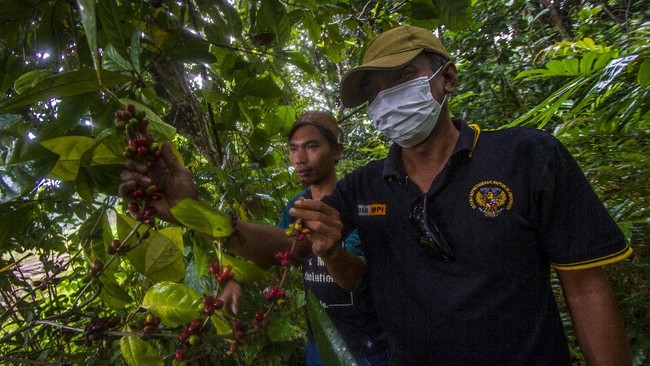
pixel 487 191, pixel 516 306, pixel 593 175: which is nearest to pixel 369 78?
pixel 487 191

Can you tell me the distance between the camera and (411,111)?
1.04 metres

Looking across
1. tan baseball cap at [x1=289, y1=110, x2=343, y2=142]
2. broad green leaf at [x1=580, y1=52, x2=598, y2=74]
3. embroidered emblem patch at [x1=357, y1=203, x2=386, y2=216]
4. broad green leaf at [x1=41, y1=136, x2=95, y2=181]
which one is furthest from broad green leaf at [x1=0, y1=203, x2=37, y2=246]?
broad green leaf at [x1=580, y1=52, x2=598, y2=74]

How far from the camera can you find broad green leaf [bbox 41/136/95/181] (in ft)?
1.82

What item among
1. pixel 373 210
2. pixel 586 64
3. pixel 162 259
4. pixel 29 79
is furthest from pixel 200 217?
pixel 586 64

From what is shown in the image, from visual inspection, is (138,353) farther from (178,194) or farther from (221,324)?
(178,194)

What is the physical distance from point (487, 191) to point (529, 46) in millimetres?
3579

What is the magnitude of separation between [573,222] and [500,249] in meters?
0.16

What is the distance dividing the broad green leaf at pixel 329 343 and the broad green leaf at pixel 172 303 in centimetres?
20

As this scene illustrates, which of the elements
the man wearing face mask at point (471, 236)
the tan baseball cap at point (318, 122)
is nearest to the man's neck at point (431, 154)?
the man wearing face mask at point (471, 236)

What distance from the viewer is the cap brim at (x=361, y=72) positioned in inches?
39.6

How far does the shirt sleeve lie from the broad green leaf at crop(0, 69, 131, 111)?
857 millimetres

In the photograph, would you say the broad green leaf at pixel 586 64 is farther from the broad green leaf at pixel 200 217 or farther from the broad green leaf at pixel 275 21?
the broad green leaf at pixel 200 217

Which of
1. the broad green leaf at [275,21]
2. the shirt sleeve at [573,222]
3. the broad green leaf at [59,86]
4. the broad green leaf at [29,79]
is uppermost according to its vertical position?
the broad green leaf at [275,21]

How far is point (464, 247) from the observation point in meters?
0.91
